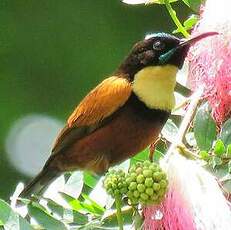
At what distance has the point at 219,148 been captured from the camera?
6.94ft

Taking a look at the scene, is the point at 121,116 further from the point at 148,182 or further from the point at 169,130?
the point at 148,182

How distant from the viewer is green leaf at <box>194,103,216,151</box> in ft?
7.17

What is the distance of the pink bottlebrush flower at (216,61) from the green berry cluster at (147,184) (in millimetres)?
217

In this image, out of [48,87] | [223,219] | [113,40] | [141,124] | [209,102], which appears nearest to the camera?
[223,219]

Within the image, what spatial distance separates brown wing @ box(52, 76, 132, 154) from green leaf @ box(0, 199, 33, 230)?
382mm

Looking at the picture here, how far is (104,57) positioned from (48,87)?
0.48 meters

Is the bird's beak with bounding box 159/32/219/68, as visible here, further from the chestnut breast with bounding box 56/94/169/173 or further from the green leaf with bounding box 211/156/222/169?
the green leaf with bounding box 211/156/222/169

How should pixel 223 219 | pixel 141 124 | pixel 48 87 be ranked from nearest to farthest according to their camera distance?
pixel 223 219 → pixel 141 124 → pixel 48 87

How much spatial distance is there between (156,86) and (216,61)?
23cm

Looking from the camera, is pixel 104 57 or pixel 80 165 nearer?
pixel 80 165

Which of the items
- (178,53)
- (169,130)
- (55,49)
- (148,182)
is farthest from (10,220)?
(55,49)

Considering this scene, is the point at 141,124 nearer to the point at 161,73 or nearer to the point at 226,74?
the point at 161,73

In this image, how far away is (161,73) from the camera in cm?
247

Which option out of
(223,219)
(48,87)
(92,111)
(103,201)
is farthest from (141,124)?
(48,87)
